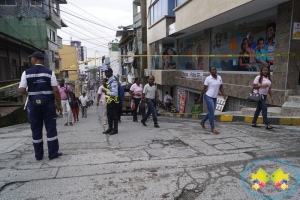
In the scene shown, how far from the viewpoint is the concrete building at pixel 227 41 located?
24.9ft

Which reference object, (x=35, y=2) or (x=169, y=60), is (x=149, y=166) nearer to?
(x=169, y=60)

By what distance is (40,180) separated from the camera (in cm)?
324

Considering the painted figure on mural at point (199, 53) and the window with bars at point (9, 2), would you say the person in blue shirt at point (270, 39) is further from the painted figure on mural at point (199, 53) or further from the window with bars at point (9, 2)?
the window with bars at point (9, 2)

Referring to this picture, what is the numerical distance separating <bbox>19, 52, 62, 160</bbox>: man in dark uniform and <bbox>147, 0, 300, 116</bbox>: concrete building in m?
6.82

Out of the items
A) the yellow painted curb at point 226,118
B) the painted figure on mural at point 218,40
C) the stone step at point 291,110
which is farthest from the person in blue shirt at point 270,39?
the painted figure on mural at point 218,40

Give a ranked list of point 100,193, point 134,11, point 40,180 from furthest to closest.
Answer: point 134,11, point 40,180, point 100,193

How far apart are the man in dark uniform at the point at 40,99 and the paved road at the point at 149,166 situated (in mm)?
379

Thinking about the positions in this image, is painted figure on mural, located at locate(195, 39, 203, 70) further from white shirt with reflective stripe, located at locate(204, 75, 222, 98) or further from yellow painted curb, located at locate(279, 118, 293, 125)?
white shirt with reflective stripe, located at locate(204, 75, 222, 98)

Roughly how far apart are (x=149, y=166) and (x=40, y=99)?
2295 millimetres

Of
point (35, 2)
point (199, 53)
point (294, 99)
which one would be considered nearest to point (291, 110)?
point (294, 99)

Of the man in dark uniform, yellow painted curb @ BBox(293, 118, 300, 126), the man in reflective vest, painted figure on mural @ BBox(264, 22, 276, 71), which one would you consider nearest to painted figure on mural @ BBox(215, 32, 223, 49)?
painted figure on mural @ BBox(264, 22, 276, 71)

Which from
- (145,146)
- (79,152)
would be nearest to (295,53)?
(145,146)

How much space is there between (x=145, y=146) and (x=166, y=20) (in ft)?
46.8

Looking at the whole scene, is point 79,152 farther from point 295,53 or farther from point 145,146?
point 295,53
